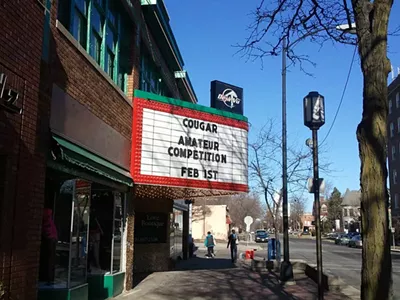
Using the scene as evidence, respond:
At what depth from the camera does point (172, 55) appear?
18.0 metres

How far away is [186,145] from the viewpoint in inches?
498

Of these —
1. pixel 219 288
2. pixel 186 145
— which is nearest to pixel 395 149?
pixel 219 288

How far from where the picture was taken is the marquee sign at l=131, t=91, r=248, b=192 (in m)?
12.0

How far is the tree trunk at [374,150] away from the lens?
217 inches

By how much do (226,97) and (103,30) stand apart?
5903mm

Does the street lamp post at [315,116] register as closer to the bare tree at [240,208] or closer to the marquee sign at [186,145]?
the marquee sign at [186,145]

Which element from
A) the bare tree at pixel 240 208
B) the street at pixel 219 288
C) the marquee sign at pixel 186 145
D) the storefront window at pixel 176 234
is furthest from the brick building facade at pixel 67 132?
the bare tree at pixel 240 208

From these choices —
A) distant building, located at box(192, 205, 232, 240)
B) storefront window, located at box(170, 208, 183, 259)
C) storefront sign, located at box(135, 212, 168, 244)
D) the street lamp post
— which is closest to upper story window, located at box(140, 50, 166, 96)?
storefront sign, located at box(135, 212, 168, 244)

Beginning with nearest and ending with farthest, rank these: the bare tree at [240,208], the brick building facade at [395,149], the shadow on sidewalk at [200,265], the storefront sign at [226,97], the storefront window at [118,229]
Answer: the storefront window at [118,229] → the storefront sign at [226,97] → the shadow on sidewalk at [200,265] → the brick building facade at [395,149] → the bare tree at [240,208]

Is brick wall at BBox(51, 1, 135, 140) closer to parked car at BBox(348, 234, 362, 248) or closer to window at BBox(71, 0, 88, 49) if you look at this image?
window at BBox(71, 0, 88, 49)

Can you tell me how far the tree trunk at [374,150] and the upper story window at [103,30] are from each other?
197 inches

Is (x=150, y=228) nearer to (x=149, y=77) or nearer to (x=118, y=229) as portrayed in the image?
(x=149, y=77)

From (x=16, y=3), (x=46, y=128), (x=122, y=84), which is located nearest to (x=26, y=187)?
(x=46, y=128)

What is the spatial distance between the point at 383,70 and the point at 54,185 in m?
5.96
